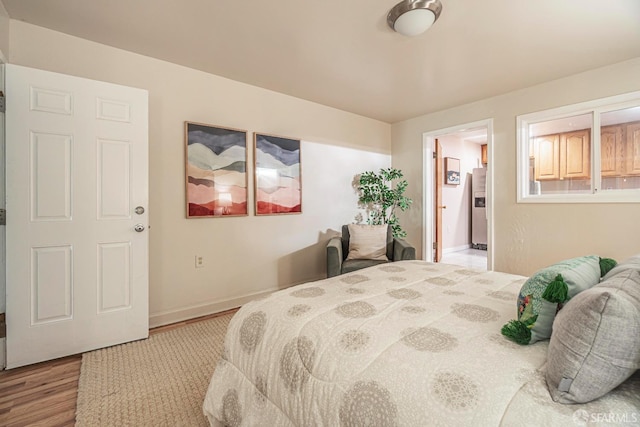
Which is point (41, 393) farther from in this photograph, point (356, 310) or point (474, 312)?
point (474, 312)

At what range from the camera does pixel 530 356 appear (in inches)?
32.3

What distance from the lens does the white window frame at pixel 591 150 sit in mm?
2654

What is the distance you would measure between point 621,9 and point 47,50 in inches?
161

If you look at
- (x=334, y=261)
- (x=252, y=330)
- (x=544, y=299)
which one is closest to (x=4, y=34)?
(x=252, y=330)

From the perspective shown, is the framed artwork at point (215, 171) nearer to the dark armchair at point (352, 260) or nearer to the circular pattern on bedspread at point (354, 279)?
the dark armchair at point (352, 260)

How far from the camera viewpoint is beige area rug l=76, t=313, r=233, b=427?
4.71 feet

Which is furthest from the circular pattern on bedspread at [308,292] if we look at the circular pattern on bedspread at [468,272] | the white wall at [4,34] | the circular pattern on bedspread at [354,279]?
the white wall at [4,34]

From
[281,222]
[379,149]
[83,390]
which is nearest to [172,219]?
[281,222]

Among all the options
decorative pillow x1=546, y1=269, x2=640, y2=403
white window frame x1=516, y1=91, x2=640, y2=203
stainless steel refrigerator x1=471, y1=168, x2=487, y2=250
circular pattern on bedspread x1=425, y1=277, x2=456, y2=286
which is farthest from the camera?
stainless steel refrigerator x1=471, y1=168, x2=487, y2=250

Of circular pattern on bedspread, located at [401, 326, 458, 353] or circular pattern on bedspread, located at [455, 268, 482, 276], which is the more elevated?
circular pattern on bedspread, located at [455, 268, 482, 276]

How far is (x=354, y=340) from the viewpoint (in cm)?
94

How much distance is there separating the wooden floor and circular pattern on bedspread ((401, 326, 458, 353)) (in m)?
1.71

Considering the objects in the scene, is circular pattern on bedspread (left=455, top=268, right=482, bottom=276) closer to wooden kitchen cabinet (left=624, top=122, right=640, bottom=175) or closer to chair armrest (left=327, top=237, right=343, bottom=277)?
chair armrest (left=327, top=237, right=343, bottom=277)

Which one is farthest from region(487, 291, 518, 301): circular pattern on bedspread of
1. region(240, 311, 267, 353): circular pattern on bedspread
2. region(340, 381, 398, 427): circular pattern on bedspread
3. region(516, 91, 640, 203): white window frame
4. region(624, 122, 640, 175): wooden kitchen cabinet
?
region(624, 122, 640, 175): wooden kitchen cabinet
